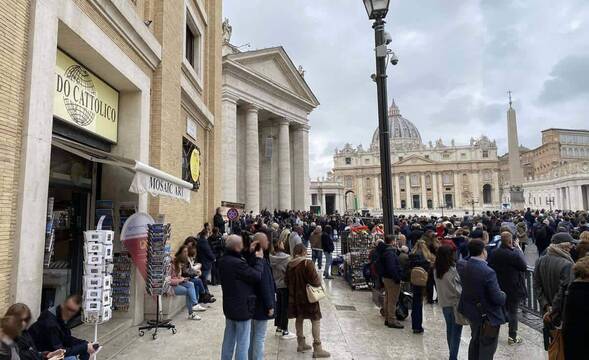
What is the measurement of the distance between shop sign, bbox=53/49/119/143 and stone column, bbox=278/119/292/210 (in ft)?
87.7

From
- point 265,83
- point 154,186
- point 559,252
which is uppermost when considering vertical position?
point 265,83

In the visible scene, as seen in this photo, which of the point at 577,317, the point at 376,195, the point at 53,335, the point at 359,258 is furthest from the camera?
the point at 376,195

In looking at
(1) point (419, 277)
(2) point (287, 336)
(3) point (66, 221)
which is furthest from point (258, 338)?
(3) point (66, 221)

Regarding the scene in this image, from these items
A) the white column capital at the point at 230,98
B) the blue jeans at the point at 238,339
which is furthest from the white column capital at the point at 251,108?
the blue jeans at the point at 238,339

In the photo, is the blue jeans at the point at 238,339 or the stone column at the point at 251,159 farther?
the stone column at the point at 251,159

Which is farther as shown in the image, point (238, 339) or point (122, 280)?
point (122, 280)

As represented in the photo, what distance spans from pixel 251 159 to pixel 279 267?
24516mm

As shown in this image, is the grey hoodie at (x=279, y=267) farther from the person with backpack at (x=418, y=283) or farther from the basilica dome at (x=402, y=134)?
the basilica dome at (x=402, y=134)

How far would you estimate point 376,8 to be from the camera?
23.9 feet

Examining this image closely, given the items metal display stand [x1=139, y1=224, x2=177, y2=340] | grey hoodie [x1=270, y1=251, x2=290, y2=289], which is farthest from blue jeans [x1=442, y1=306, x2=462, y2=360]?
metal display stand [x1=139, y1=224, x2=177, y2=340]

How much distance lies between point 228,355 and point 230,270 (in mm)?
1073

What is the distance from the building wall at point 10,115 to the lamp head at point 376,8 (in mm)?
5712

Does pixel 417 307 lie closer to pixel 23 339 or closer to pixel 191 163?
pixel 23 339

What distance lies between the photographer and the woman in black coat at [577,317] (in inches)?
129
